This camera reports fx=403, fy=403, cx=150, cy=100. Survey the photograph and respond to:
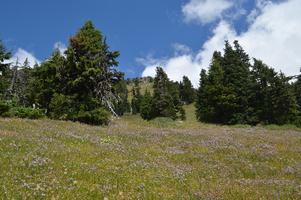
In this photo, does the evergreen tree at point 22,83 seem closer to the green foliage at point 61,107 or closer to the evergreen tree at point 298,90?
the green foliage at point 61,107

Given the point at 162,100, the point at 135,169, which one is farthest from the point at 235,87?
the point at 135,169

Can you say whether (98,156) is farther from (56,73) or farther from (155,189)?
(56,73)

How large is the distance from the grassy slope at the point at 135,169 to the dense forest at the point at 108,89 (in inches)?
437

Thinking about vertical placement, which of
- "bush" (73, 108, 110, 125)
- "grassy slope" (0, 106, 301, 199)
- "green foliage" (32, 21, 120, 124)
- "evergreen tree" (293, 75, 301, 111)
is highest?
"evergreen tree" (293, 75, 301, 111)

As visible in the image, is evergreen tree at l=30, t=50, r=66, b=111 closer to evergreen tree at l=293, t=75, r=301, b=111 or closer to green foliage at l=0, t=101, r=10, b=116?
green foliage at l=0, t=101, r=10, b=116

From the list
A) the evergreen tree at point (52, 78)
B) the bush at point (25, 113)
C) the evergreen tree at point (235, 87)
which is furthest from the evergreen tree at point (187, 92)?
the bush at point (25, 113)

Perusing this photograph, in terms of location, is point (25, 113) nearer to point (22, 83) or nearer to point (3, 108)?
point (3, 108)

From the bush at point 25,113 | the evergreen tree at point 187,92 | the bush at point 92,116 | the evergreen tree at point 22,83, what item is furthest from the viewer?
the evergreen tree at point 187,92

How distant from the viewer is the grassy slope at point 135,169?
13.1 meters

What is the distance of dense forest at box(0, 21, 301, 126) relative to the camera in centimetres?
3822

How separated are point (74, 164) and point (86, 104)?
22404mm

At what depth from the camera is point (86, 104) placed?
3822 centimetres

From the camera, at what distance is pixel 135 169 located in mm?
16969

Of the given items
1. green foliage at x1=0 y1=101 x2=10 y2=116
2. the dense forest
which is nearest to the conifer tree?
the dense forest
